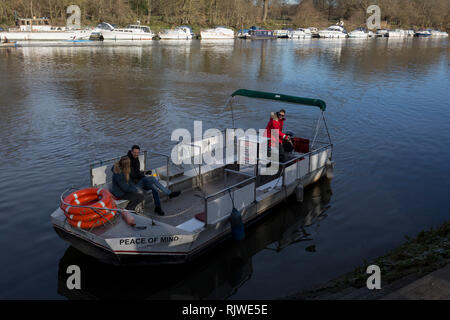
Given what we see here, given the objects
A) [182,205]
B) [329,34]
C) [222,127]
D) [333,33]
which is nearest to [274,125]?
[182,205]

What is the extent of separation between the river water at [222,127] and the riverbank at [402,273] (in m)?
0.68

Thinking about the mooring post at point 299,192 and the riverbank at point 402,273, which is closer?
the riverbank at point 402,273

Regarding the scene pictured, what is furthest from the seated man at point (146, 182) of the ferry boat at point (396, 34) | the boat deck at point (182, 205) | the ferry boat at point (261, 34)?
the ferry boat at point (396, 34)

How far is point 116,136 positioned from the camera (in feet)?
60.4

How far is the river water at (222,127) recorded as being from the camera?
8789mm

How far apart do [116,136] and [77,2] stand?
73.5m

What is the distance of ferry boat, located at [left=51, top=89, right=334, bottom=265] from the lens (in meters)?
8.44

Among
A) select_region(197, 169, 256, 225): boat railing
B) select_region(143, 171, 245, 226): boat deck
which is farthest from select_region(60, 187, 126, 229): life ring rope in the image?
select_region(197, 169, 256, 225): boat railing

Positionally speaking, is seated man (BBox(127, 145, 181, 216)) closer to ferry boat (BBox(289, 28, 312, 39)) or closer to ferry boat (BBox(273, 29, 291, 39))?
ferry boat (BBox(273, 29, 291, 39))

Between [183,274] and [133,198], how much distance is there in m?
2.29

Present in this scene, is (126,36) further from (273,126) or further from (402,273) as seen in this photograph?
Result: (402,273)

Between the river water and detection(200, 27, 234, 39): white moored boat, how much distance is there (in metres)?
48.5

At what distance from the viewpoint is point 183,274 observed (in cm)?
882

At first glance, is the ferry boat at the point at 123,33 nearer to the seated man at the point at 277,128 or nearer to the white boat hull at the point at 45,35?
the white boat hull at the point at 45,35
